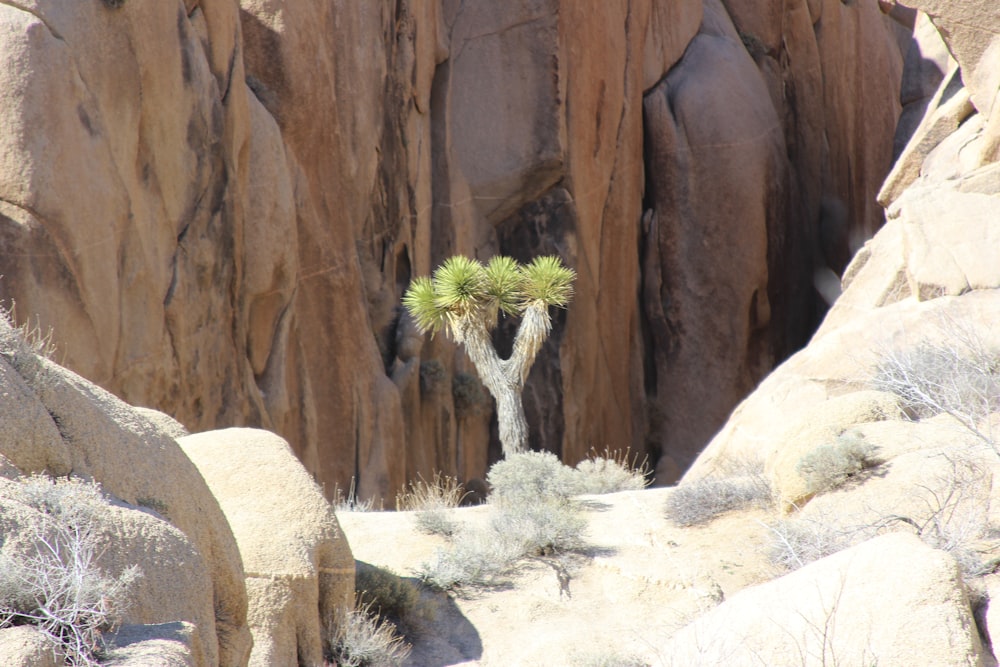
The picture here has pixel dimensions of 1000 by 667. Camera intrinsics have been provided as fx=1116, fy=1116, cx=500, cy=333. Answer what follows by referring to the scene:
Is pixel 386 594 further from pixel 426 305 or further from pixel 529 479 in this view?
pixel 426 305

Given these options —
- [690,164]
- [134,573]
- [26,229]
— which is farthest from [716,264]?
[134,573]

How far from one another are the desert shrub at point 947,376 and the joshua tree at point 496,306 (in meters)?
4.40

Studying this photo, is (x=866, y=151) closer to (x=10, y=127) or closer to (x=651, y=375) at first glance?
(x=651, y=375)

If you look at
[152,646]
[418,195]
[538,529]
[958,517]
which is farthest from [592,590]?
[418,195]

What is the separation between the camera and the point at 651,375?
23719 millimetres

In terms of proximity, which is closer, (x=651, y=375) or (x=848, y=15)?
(x=651, y=375)

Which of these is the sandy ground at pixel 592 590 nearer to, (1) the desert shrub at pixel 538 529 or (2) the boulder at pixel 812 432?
(1) the desert shrub at pixel 538 529

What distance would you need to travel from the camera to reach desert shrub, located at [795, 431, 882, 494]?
25.4ft

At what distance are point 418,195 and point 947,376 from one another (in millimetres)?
10454

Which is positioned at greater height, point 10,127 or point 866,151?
point 866,151

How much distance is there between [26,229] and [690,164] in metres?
16.7

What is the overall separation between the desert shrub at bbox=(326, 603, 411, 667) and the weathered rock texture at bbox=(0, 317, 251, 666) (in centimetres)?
123

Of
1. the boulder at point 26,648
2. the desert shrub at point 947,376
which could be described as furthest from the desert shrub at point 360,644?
the desert shrub at point 947,376

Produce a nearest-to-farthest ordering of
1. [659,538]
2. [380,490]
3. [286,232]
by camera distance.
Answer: [659,538], [286,232], [380,490]
